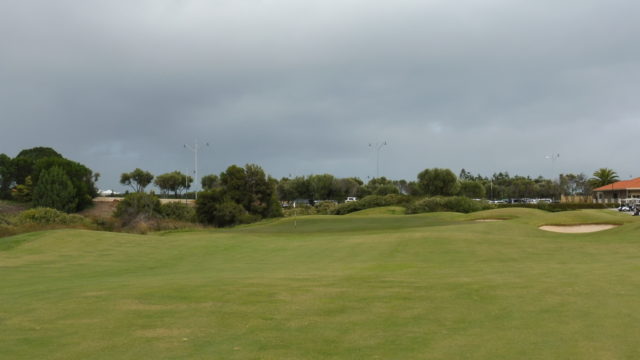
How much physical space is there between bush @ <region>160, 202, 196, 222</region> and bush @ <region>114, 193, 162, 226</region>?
1.89 metres

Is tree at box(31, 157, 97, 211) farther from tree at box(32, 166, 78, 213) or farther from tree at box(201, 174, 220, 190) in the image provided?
tree at box(201, 174, 220, 190)

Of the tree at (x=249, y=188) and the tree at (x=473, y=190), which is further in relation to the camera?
the tree at (x=473, y=190)

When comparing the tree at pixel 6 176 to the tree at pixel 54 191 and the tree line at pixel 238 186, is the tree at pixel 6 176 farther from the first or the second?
the tree at pixel 54 191

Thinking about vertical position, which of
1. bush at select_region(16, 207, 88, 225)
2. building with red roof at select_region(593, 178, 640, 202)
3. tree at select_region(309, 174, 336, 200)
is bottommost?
bush at select_region(16, 207, 88, 225)

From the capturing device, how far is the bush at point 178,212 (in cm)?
7062

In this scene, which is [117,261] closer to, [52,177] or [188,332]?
[188,332]

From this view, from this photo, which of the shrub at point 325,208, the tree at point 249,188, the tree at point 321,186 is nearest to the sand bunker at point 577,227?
the tree at point 249,188

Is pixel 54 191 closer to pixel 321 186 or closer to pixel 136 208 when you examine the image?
pixel 136 208

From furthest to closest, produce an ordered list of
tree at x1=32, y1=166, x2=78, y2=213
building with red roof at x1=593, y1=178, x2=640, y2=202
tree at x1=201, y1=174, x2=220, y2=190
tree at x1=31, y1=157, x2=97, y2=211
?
tree at x1=201, y1=174, x2=220, y2=190 → building with red roof at x1=593, y1=178, x2=640, y2=202 → tree at x1=31, y1=157, x2=97, y2=211 → tree at x1=32, y1=166, x2=78, y2=213

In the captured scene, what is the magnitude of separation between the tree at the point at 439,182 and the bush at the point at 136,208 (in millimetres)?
48503

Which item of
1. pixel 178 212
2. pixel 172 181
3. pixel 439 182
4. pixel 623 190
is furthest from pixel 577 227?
pixel 172 181

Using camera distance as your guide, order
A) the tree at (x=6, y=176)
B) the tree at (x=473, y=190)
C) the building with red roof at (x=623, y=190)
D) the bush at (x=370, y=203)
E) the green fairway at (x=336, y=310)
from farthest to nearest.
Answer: the tree at (x=473, y=190)
the tree at (x=6, y=176)
the building with red roof at (x=623, y=190)
the bush at (x=370, y=203)
the green fairway at (x=336, y=310)

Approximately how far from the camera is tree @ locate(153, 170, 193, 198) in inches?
5271

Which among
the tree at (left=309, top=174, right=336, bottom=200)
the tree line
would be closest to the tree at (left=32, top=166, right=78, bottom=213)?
the tree line
